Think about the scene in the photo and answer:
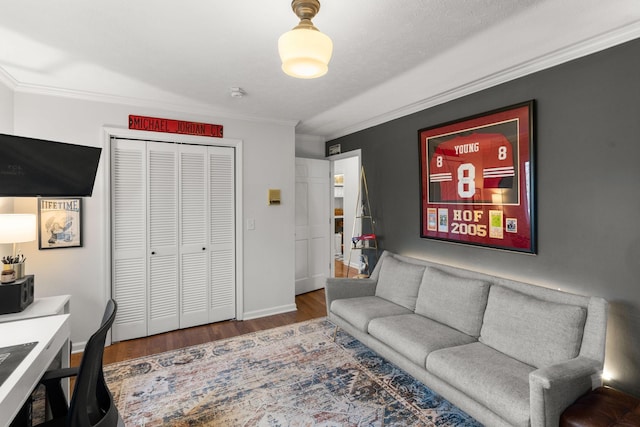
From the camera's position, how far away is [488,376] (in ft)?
6.15

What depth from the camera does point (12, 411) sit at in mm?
1171

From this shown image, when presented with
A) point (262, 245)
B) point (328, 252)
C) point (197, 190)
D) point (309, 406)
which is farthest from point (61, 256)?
point (328, 252)

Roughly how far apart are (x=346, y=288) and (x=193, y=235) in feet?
5.99

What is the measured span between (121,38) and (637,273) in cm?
362

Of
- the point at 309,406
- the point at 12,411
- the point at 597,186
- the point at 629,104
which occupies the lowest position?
the point at 309,406

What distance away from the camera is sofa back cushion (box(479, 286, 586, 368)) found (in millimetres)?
1939

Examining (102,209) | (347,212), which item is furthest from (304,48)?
(347,212)

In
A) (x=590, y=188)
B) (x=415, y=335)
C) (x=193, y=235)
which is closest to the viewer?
(x=590, y=188)

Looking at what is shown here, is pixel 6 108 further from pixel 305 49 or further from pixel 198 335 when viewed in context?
pixel 305 49

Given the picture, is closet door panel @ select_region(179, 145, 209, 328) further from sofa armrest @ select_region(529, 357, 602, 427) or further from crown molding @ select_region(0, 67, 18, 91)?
sofa armrest @ select_region(529, 357, 602, 427)

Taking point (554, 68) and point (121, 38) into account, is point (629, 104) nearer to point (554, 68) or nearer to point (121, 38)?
point (554, 68)

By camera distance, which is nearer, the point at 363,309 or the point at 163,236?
the point at 363,309

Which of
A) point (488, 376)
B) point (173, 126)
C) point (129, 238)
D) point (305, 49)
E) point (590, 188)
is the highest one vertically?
point (173, 126)

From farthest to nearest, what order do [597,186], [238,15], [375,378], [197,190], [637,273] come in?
[197,190]
[375,378]
[597,186]
[637,273]
[238,15]
